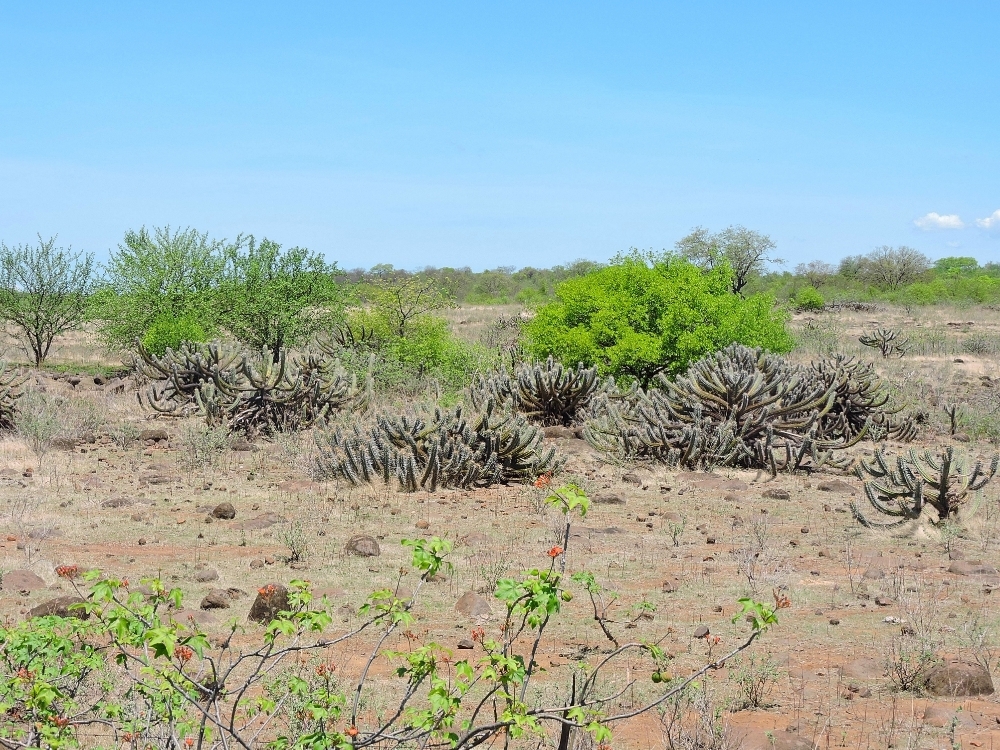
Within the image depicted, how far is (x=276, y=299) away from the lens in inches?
1056

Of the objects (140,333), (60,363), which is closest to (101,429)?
(140,333)

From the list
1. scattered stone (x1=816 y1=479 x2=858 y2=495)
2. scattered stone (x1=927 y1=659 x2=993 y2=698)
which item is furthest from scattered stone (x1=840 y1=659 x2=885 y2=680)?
scattered stone (x1=816 y1=479 x2=858 y2=495)

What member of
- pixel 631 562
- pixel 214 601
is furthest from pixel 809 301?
pixel 214 601

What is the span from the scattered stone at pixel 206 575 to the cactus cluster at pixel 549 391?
929 centimetres

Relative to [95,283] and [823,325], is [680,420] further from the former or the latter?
[823,325]

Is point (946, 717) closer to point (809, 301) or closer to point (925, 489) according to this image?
point (925, 489)

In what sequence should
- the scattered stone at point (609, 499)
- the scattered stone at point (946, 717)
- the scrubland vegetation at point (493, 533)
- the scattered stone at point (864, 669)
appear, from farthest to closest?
1. the scattered stone at point (609, 499)
2. the scattered stone at point (864, 669)
3. the scattered stone at point (946, 717)
4. the scrubland vegetation at point (493, 533)

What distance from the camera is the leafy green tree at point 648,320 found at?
760 inches

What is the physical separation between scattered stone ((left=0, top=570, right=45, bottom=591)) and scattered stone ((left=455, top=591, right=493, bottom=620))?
336 cm

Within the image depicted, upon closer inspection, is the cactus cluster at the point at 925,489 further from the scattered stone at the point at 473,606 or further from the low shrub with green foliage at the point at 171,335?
the low shrub with green foliage at the point at 171,335

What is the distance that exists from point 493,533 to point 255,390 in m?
7.95

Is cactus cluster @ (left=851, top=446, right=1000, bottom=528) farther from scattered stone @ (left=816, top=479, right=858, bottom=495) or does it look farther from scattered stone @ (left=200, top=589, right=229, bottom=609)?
scattered stone @ (left=200, top=589, right=229, bottom=609)

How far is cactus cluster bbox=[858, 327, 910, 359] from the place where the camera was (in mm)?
31328

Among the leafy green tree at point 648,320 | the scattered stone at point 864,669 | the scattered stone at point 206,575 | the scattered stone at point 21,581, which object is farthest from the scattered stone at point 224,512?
the leafy green tree at point 648,320
